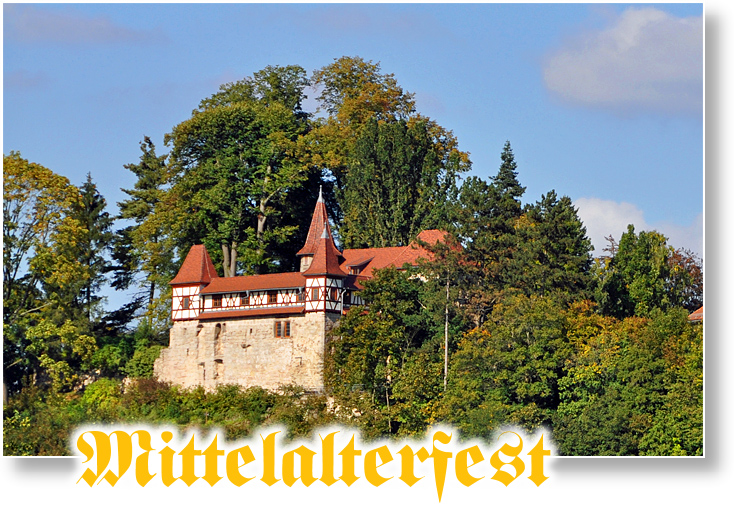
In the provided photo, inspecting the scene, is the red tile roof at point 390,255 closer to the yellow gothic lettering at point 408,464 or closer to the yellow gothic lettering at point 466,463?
the yellow gothic lettering at point 408,464

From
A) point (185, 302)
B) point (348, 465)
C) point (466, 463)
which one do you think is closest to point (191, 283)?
point (185, 302)

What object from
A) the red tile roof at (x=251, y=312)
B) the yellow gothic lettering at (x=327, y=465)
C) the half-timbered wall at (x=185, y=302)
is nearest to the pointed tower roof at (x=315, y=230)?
the red tile roof at (x=251, y=312)

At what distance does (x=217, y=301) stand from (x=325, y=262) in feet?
16.6

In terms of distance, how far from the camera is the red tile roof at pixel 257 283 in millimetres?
48531

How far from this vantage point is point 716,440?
1116 inches

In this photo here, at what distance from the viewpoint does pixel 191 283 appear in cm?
5134

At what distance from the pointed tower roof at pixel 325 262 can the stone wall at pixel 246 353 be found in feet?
5.02

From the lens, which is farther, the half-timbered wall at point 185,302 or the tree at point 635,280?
the half-timbered wall at point 185,302

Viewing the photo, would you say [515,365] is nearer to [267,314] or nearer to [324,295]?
[324,295]

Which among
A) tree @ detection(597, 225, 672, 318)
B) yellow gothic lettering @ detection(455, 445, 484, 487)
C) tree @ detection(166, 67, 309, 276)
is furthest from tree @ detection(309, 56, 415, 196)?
yellow gothic lettering @ detection(455, 445, 484, 487)

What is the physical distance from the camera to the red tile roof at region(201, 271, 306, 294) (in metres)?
48.5

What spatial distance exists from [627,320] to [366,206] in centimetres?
1442

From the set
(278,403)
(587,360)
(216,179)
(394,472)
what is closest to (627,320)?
(587,360)

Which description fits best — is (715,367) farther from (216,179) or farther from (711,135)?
(216,179)
